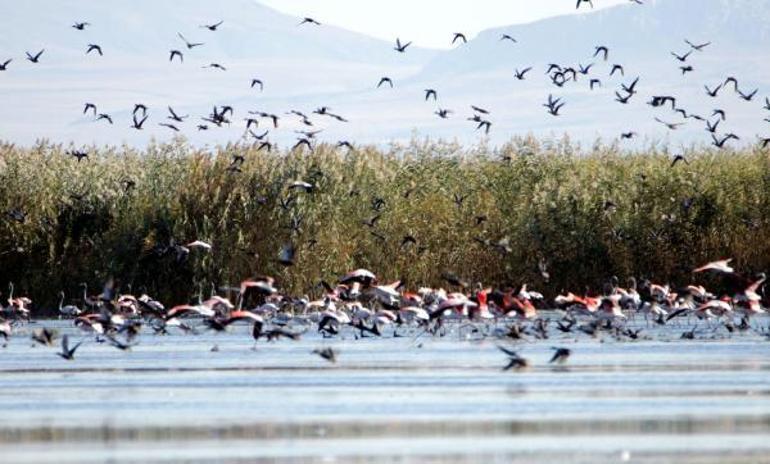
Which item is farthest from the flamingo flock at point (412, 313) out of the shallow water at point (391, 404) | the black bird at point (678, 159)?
the black bird at point (678, 159)

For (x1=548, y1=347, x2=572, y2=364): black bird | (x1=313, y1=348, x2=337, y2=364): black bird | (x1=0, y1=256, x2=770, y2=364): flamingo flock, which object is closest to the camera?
(x1=548, y1=347, x2=572, y2=364): black bird

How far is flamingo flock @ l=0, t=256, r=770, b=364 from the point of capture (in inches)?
1168

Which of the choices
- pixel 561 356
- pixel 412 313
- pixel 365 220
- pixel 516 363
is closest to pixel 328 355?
pixel 516 363

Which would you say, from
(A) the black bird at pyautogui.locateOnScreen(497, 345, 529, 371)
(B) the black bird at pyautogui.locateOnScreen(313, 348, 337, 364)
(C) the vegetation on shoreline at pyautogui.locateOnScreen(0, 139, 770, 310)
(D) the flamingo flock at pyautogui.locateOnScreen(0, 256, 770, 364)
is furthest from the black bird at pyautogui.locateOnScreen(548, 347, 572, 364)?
(C) the vegetation on shoreline at pyautogui.locateOnScreen(0, 139, 770, 310)

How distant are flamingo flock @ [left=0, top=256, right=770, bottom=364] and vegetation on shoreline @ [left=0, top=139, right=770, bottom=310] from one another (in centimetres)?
89

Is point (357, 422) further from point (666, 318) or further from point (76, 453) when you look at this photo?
point (666, 318)

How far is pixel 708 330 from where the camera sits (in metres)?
33.2

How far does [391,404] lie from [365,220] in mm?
18350

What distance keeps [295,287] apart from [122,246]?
12.5 feet

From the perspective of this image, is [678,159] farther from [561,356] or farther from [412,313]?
[561,356]

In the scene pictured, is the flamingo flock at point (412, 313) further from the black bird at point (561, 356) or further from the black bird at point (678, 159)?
the black bird at point (678, 159)

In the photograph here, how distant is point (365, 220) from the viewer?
39.3 m

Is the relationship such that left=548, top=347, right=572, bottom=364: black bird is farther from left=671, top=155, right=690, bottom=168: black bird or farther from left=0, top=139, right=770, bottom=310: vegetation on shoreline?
left=671, top=155, right=690, bottom=168: black bird

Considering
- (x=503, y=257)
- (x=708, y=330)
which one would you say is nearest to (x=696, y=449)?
(x=708, y=330)
